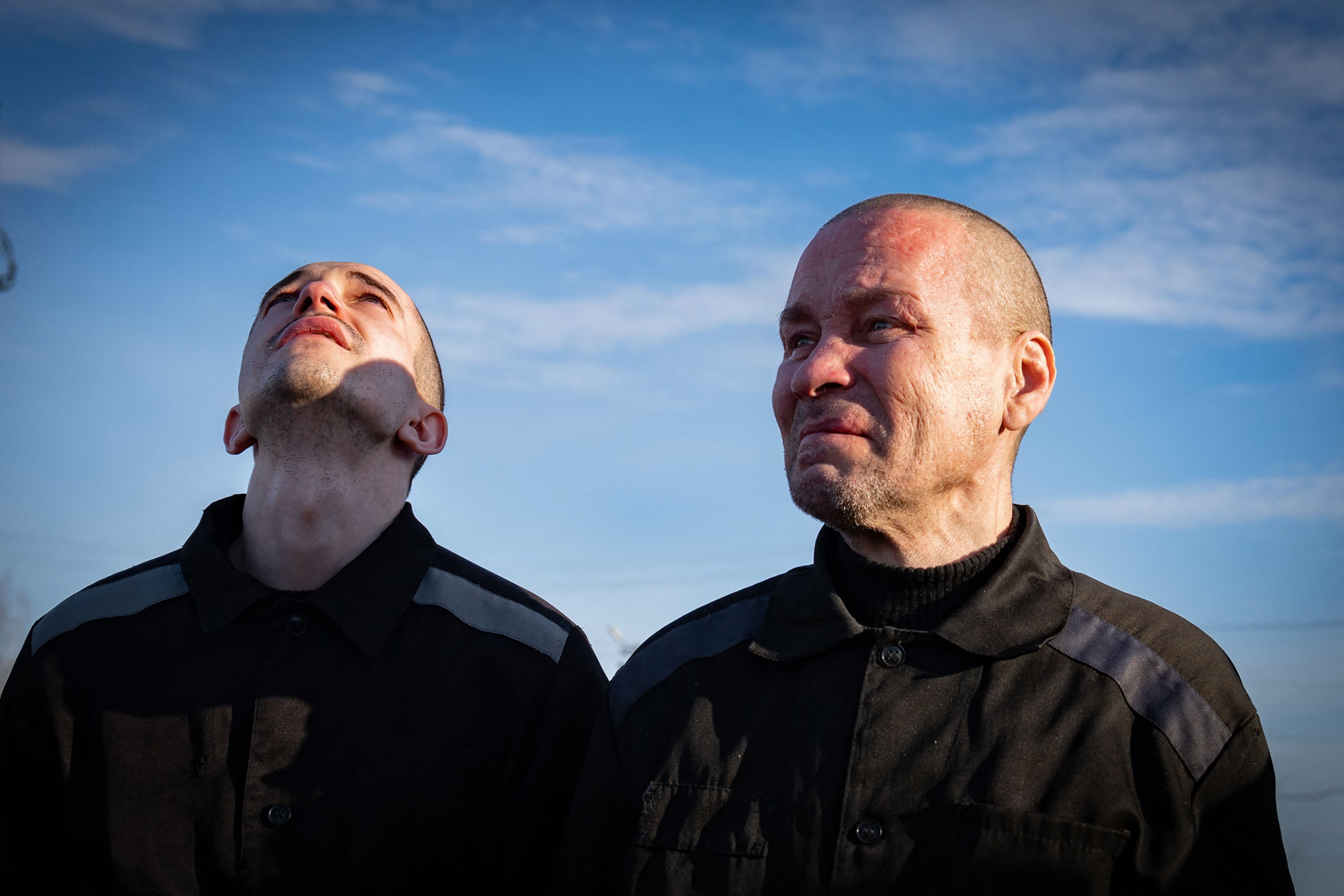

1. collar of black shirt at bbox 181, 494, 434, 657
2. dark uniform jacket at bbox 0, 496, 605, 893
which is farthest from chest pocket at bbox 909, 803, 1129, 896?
collar of black shirt at bbox 181, 494, 434, 657

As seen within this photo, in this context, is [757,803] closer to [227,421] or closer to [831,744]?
[831,744]

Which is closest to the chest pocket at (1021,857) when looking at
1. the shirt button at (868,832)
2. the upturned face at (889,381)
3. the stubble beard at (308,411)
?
the shirt button at (868,832)

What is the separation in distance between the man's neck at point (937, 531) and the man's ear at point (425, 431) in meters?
→ 2.07

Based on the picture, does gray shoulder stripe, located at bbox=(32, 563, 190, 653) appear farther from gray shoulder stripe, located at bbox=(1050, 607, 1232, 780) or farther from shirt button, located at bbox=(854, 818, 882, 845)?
gray shoulder stripe, located at bbox=(1050, 607, 1232, 780)

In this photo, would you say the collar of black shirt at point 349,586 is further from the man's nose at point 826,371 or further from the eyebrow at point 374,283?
the man's nose at point 826,371

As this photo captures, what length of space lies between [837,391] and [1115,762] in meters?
1.26

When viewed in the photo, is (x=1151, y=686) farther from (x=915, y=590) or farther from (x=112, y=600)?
(x=112, y=600)

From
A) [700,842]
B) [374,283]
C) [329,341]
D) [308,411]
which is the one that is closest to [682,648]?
[700,842]

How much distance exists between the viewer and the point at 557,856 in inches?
143

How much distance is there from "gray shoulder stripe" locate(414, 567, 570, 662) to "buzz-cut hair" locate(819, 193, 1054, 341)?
1.72m

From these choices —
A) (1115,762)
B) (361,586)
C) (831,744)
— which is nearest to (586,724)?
(361,586)

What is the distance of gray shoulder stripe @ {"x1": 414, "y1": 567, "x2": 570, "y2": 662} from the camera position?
421 cm

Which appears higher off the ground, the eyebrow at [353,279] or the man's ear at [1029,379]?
the eyebrow at [353,279]

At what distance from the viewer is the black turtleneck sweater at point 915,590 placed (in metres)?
3.31
